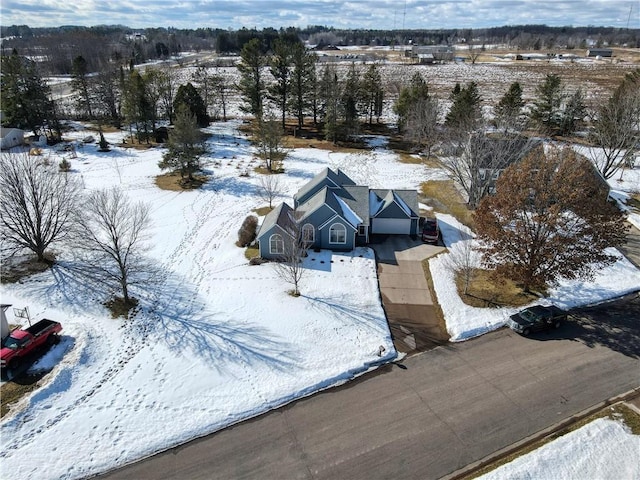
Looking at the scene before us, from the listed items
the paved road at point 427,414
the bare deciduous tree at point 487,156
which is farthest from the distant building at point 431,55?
the paved road at point 427,414

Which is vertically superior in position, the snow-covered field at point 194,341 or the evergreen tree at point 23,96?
the evergreen tree at point 23,96

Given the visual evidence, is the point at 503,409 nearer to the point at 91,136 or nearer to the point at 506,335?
the point at 506,335

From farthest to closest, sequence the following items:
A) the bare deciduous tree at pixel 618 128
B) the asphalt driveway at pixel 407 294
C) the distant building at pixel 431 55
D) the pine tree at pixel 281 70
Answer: the distant building at pixel 431 55 → the pine tree at pixel 281 70 → the bare deciduous tree at pixel 618 128 → the asphalt driveway at pixel 407 294

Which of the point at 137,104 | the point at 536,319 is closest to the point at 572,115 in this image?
the point at 536,319

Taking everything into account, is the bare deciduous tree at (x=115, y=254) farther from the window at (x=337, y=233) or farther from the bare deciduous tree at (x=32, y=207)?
the window at (x=337, y=233)

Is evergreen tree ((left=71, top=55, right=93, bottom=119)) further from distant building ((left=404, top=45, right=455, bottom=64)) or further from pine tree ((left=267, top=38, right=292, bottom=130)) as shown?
distant building ((left=404, top=45, right=455, bottom=64))

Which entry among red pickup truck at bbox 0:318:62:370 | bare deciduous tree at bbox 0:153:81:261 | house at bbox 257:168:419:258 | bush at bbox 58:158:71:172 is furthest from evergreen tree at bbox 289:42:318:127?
red pickup truck at bbox 0:318:62:370

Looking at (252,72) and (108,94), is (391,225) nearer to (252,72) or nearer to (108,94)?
(252,72)
